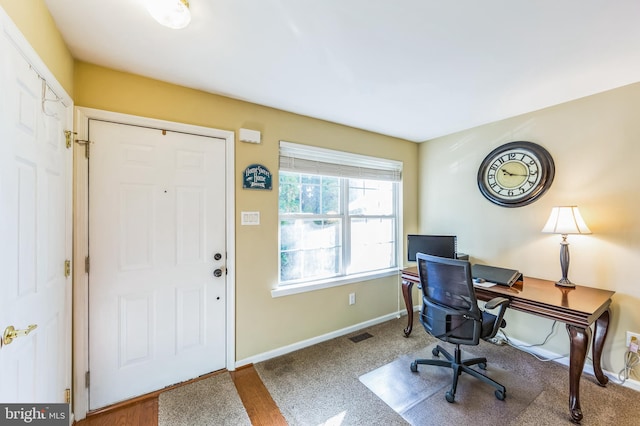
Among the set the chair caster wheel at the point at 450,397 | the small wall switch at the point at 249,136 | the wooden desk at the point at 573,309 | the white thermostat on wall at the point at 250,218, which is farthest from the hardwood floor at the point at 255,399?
the small wall switch at the point at 249,136

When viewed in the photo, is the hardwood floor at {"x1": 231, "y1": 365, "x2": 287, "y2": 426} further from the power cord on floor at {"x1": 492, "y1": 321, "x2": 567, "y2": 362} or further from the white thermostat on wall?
the power cord on floor at {"x1": 492, "y1": 321, "x2": 567, "y2": 362}

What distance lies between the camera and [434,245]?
2.78m

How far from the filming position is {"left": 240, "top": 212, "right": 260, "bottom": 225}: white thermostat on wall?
2178 millimetres

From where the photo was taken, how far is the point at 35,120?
1145mm

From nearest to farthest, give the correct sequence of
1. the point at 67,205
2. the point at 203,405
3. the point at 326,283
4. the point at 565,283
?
the point at 67,205 < the point at 203,405 < the point at 565,283 < the point at 326,283

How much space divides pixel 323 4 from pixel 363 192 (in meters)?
2.08

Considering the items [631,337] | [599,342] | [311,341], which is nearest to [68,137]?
[311,341]

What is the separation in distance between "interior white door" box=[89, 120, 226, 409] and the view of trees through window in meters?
0.68

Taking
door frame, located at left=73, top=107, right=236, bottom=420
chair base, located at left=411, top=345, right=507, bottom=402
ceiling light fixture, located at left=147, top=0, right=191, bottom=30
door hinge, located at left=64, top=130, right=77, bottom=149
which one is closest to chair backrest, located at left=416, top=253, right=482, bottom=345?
chair base, located at left=411, top=345, right=507, bottom=402

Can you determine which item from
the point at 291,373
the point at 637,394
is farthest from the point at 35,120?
the point at 637,394

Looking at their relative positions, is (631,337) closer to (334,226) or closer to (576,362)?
(576,362)

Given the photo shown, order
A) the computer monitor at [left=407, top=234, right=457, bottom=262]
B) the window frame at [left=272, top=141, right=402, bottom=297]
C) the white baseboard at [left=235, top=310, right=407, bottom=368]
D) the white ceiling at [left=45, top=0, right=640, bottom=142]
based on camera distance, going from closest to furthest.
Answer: the white ceiling at [left=45, top=0, right=640, bottom=142] → the white baseboard at [left=235, top=310, right=407, bottom=368] → the window frame at [left=272, top=141, right=402, bottom=297] → the computer monitor at [left=407, top=234, right=457, bottom=262]

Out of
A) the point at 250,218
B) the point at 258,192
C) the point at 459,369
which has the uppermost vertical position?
the point at 258,192

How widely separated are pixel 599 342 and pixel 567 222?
0.96 m
